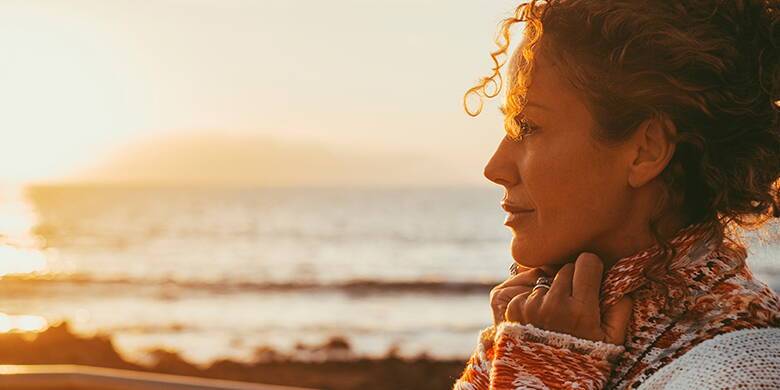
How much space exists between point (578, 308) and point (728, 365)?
0.22 meters

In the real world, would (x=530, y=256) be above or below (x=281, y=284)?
below

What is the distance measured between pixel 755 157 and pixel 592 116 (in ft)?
0.83

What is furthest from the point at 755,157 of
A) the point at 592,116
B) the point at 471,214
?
the point at 471,214

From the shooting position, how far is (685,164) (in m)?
1.27

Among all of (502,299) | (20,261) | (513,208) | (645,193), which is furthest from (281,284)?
(645,193)

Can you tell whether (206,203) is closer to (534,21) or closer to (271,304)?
(271,304)

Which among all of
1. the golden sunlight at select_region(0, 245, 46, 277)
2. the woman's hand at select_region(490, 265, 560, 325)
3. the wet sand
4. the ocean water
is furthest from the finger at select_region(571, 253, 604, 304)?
the golden sunlight at select_region(0, 245, 46, 277)

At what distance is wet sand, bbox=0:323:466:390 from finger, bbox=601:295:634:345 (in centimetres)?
1057

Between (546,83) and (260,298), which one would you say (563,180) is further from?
(260,298)

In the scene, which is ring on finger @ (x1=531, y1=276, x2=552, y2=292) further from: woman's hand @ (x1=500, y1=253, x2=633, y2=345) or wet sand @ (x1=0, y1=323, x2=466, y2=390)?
wet sand @ (x1=0, y1=323, x2=466, y2=390)

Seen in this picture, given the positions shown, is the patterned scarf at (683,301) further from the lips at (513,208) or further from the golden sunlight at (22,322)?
the golden sunlight at (22,322)

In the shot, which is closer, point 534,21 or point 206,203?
point 534,21

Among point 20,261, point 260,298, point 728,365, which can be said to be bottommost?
point 728,365

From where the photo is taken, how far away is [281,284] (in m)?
25.8
